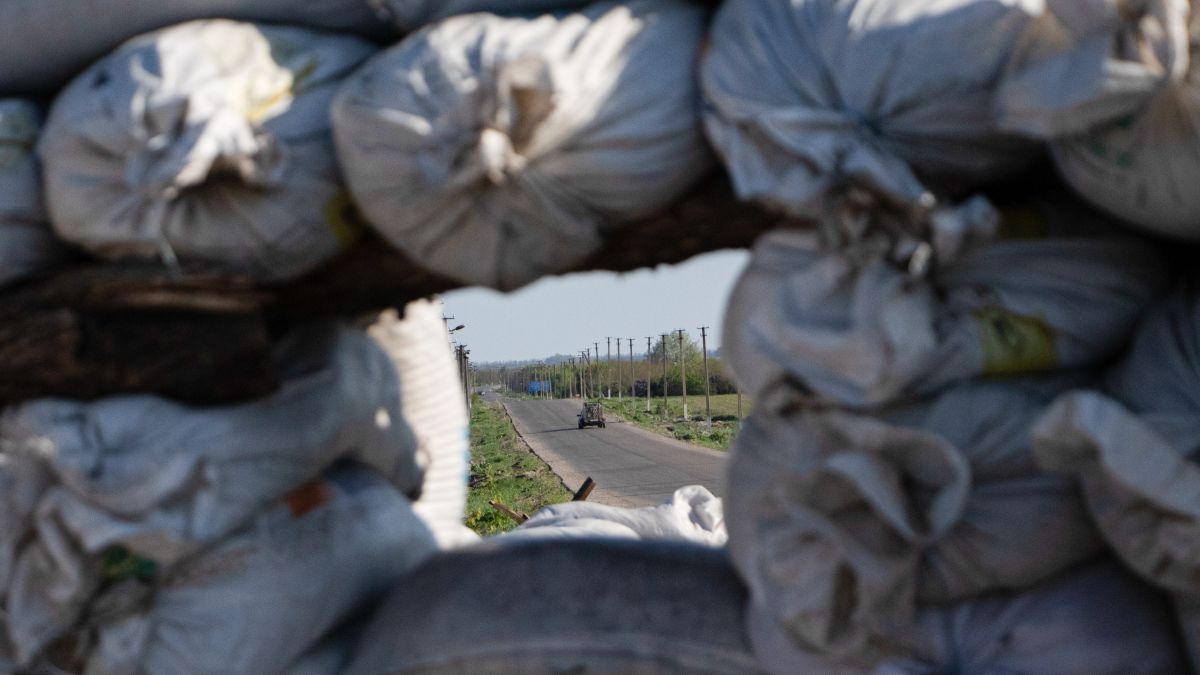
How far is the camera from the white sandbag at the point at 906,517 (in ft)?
3.10

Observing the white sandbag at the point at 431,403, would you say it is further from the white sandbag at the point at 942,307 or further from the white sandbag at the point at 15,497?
the white sandbag at the point at 942,307

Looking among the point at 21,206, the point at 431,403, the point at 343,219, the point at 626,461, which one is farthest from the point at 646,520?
the point at 626,461

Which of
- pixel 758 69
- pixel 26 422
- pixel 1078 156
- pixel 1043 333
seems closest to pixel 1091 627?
pixel 1043 333

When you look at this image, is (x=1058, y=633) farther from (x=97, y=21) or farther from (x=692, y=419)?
(x=692, y=419)

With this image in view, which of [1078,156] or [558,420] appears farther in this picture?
[558,420]

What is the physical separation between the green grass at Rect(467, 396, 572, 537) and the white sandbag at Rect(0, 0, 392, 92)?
172 inches

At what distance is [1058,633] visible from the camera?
957mm

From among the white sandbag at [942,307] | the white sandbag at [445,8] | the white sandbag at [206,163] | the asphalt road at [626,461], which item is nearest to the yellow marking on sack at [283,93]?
the white sandbag at [206,163]

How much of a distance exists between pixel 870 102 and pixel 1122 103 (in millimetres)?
216

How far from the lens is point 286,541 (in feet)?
4.18

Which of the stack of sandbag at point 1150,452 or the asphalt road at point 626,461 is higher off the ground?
the stack of sandbag at point 1150,452

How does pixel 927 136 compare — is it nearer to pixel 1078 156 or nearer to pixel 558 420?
pixel 1078 156

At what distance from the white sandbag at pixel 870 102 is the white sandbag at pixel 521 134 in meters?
0.08

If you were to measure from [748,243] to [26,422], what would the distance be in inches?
33.5
